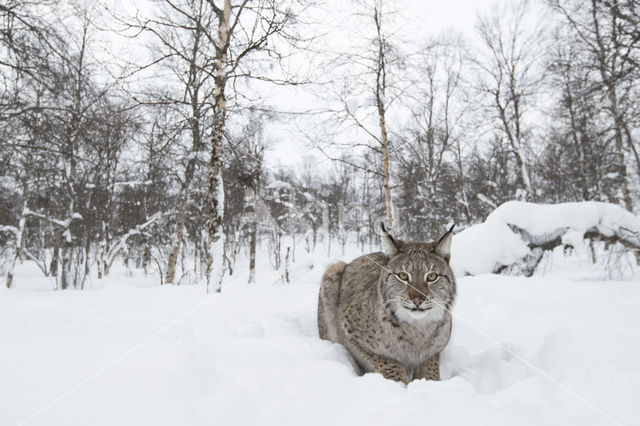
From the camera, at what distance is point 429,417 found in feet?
5.13

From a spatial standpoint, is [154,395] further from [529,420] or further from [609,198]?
[609,198]

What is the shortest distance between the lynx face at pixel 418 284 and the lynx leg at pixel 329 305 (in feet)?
3.16

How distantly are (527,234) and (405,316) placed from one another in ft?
22.7

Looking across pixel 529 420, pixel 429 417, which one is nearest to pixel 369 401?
pixel 429 417

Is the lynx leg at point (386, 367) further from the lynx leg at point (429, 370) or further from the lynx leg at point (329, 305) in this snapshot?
the lynx leg at point (329, 305)

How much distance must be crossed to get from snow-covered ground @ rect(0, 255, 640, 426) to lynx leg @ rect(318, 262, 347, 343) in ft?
1.10

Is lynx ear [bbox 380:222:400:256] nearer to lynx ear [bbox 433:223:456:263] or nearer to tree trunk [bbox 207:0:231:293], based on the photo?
lynx ear [bbox 433:223:456:263]

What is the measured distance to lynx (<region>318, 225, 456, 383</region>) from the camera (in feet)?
9.25

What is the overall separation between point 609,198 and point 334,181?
32.0 meters

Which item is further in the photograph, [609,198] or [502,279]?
[609,198]

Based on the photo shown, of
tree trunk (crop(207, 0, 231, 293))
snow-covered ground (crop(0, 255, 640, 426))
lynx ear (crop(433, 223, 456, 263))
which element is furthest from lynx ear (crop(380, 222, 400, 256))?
tree trunk (crop(207, 0, 231, 293))

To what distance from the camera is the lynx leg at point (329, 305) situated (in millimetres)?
3711

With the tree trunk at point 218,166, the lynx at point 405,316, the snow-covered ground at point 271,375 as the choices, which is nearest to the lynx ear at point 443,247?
the lynx at point 405,316

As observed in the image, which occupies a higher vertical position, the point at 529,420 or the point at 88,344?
the point at 88,344
